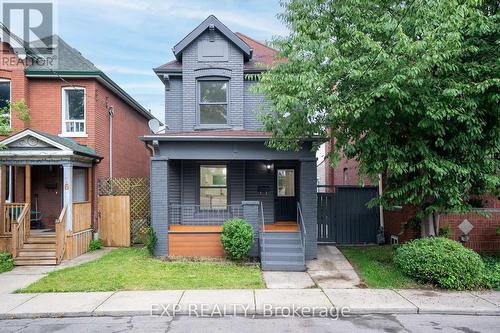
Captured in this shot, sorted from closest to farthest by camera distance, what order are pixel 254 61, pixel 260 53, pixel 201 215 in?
pixel 201 215 < pixel 254 61 < pixel 260 53

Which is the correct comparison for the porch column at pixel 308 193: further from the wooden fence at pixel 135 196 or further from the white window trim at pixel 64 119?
the white window trim at pixel 64 119

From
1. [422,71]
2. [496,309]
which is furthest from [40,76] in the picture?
[496,309]

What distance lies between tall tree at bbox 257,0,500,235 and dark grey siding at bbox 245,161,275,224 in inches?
142

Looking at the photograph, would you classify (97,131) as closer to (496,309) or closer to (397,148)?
(397,148)

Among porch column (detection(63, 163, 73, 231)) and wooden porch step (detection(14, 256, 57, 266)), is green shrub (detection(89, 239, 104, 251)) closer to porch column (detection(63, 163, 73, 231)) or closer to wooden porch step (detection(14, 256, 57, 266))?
porch column (detection(63, 163, 73, 231))

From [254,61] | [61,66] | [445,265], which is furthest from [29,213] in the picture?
[445,265]

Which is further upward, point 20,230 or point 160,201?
point 160,201

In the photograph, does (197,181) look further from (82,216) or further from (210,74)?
(82,216)

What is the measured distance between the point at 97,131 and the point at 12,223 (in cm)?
448

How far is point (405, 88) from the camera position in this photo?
8078 mm

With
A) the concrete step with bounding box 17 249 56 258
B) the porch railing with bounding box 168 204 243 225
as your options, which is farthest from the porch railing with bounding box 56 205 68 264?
the porch railing with bounding box 168 204 243 225

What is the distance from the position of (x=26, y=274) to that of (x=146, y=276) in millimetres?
3441

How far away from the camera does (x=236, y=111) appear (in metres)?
13.0

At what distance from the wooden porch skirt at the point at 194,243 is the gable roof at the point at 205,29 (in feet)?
21.9
